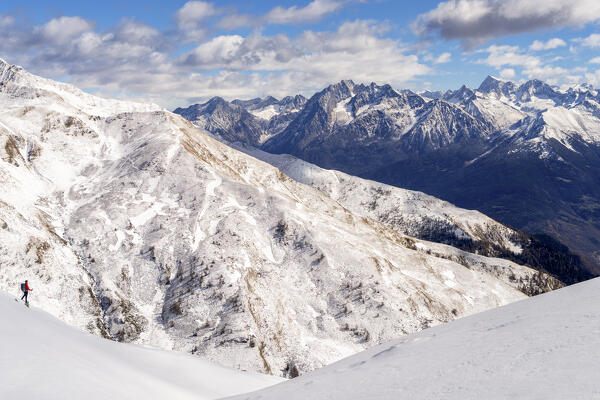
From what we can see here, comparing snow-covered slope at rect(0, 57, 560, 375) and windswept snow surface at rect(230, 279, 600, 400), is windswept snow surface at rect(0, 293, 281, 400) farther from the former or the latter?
snow-covered slope at rect(0, 57, 560, 375)

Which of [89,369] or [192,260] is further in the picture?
[192,260]

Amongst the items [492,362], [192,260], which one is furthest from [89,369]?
[192,260]

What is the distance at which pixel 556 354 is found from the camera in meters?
14.5

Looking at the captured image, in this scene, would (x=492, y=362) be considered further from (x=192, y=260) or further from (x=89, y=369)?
(x=192, y=260)

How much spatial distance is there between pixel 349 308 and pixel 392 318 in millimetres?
9616

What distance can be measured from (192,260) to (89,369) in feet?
255

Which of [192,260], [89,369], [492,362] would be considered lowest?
[192,260]

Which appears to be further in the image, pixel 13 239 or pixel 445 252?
pixel 445 252

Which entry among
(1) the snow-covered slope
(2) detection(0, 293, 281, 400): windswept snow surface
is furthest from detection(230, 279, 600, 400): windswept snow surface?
(1) the snow-covered slope

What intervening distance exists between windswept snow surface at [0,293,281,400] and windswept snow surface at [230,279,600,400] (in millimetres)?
6555

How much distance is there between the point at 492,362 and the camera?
50.9 feet

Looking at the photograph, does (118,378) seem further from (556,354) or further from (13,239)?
(13,239)

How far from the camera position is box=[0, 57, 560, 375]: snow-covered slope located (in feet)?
273

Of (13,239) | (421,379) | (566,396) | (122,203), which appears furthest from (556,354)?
(122,203)
